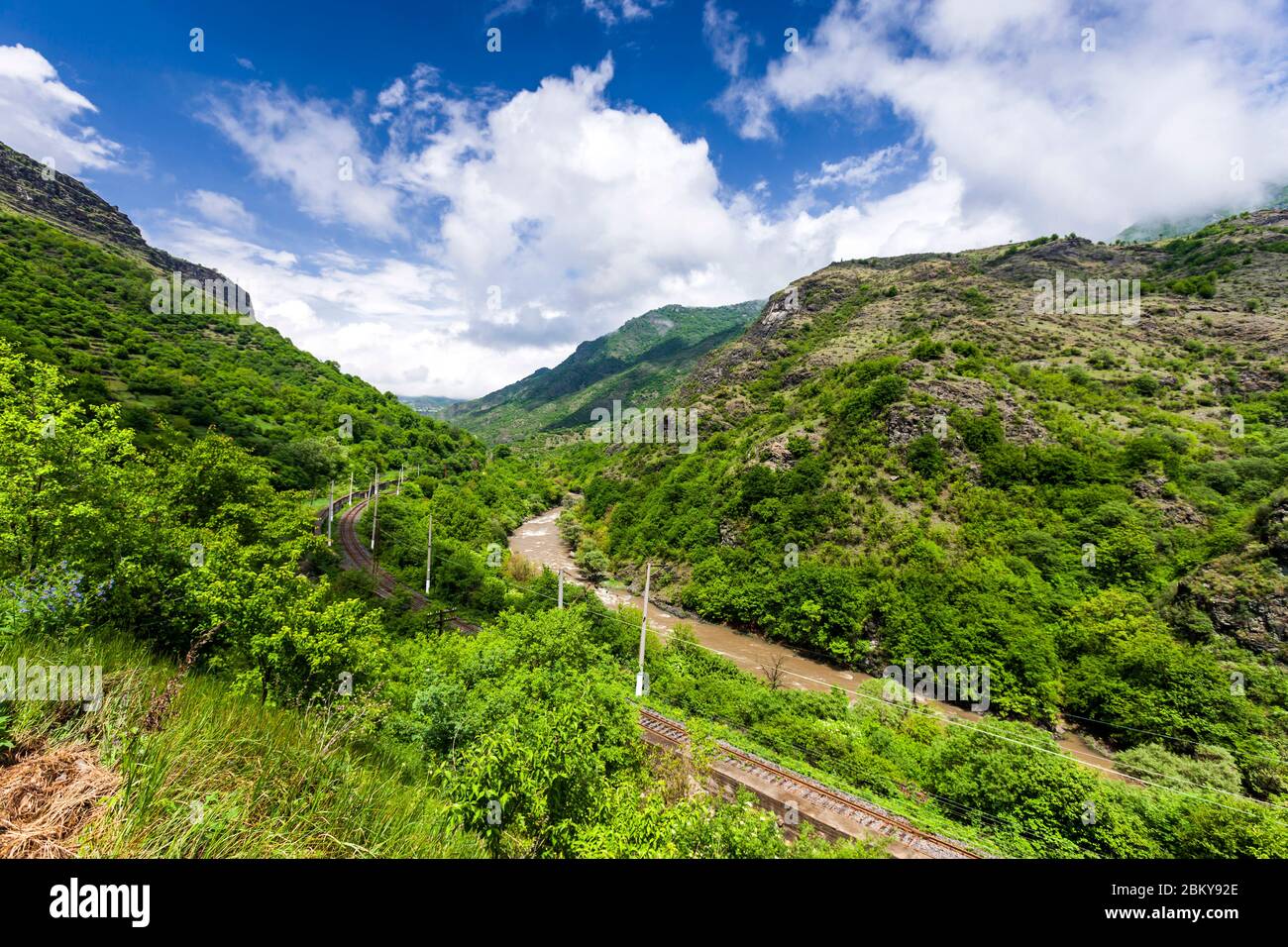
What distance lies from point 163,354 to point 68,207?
70.0m

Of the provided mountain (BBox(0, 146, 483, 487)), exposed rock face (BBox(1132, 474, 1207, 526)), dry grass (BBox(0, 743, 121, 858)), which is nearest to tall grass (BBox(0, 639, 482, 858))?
dry grass (BBox(0, 743, 121, 858))

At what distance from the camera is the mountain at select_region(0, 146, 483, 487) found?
45.1m

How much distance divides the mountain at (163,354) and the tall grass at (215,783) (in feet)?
103

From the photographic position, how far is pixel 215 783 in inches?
113

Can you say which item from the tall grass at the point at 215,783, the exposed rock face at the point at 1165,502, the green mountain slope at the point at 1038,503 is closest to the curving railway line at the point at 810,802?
the green mountain slope at the point at 1038,503

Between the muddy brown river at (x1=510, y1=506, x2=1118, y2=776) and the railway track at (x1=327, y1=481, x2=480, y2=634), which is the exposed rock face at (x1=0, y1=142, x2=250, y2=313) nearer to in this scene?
the railway track at (x1=327, y1=481, x2=480, y2=634)

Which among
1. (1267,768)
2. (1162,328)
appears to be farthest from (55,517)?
(1162,328)

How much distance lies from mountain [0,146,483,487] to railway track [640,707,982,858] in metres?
32.8

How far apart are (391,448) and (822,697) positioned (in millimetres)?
68801

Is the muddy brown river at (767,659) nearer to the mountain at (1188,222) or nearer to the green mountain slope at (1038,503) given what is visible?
the green mountain slope at (1038,503)

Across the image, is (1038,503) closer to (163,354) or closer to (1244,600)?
(1244,600)

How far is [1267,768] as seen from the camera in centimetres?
1727

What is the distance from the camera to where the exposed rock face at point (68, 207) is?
81.4 metres
